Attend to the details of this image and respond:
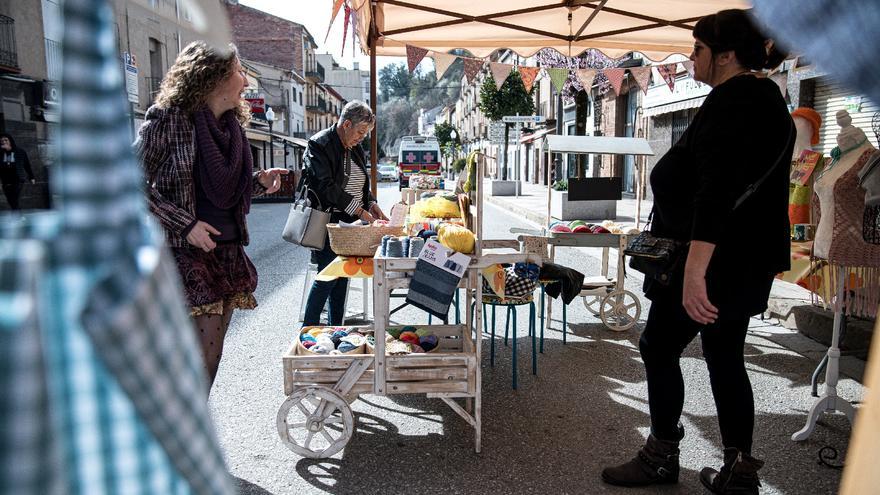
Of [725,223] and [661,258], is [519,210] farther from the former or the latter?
[725,223]

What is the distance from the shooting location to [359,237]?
3568mm

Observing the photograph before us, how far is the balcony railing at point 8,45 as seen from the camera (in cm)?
1537

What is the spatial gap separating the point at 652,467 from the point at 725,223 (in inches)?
45.9

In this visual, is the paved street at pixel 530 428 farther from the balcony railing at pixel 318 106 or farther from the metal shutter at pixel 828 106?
the balcony railing at pixel 318 106

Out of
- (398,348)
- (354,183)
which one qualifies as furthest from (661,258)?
(354,183)

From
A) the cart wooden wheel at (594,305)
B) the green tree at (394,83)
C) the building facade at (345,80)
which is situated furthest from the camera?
the green tree at (394,83)

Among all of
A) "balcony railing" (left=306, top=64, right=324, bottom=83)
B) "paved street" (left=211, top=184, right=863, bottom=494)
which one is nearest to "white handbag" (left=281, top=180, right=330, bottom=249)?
"paved street" (left=211, top=184, right=863, bottom=494)

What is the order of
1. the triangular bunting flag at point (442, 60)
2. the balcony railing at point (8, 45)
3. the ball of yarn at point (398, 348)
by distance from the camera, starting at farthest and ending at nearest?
the balcony railing at point (8, 45) → the triangular bunting flag at point (442, 60) → the ball of yarn at point (398, 348)

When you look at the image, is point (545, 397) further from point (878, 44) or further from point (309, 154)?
point (878, 44)

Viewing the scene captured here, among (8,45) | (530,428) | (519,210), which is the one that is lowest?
(530,428)

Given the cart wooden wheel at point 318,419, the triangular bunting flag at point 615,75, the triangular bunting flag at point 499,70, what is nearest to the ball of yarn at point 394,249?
the cart wooden wheel at point 318,419

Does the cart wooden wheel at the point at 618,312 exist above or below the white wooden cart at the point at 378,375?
below

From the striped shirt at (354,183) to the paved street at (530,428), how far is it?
1.25m

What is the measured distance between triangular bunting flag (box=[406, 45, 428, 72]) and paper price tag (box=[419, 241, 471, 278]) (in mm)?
3708
